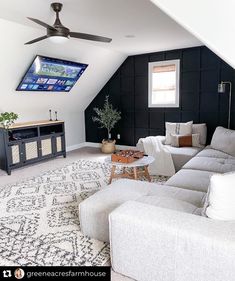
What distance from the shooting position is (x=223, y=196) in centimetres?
149

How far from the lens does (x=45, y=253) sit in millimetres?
2082

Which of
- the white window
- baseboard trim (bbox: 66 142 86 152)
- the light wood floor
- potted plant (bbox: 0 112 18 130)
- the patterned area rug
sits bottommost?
the patterned area rug

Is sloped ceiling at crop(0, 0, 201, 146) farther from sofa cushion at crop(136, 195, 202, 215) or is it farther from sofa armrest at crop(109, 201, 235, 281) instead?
sofa armrest at crop(109, 201, 235, 281)

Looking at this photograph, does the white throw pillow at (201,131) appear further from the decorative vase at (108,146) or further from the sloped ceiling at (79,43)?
the decorative vase at (108,146)

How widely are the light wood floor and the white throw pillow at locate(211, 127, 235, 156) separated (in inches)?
94.5

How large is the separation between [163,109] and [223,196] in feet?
13.6

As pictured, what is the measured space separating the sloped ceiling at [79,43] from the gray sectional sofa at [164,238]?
7.09 ft

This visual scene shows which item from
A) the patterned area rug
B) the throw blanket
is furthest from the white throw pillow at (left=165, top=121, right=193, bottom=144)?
the patterned area rug

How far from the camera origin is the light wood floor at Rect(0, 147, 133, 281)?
164 inches

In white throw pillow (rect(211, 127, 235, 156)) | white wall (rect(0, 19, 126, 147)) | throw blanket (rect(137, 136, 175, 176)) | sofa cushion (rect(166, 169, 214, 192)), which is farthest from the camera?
throw blanket (rect(137, 136, 175, 176))

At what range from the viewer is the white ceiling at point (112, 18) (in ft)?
8.84

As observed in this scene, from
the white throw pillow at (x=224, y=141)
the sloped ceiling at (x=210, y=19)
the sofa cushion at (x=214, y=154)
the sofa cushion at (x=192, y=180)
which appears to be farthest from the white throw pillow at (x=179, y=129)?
the sloped ceiling at (x=210, y=19)

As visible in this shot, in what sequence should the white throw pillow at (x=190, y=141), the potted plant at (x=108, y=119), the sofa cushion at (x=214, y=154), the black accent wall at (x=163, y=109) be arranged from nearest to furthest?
the sofa cushion at (x=214, y=154), the white throw pillow at (x=190, y=141), the black accent wall at (x=163, y=109), the potted plant at (x=108, y=119)

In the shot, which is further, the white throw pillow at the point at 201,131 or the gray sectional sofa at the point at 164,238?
the white throw pillow at the point at 201,131
